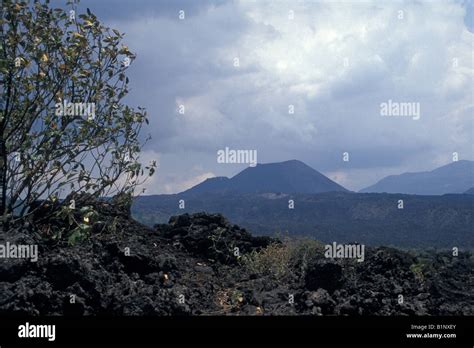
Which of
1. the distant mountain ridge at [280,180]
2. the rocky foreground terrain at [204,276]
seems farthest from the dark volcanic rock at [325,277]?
the distant mountain ridge at [280,180]

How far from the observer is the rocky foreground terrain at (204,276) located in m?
11.9

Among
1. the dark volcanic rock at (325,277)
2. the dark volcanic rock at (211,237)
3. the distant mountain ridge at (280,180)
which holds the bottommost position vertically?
the dark volcanic rock at (325,277)

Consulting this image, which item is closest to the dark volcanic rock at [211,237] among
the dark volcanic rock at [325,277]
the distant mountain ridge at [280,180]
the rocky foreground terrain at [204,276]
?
the rocky foreground terrain at [204,276]

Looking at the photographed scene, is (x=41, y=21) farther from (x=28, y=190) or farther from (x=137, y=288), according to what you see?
(x=137, y=288)

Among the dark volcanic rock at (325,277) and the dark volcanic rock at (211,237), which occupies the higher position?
the dark volcanic rock at (211,237)

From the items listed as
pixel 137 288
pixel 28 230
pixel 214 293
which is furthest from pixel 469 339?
pixel 28 230

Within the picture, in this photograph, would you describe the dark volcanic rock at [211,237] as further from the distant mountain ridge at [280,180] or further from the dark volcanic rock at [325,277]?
the distant mountain ridge at [280,180]

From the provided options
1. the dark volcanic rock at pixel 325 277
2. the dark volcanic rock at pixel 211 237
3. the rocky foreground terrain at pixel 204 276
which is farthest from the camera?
the dark volcanic rock at pixel 211 237

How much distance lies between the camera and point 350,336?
34.3 feet

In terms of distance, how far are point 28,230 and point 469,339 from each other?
894cm

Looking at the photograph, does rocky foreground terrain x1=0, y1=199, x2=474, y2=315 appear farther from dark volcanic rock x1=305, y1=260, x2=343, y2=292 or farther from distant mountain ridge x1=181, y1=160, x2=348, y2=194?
distant mountain ridge x1=181, y1=160, x2=348, y2=194

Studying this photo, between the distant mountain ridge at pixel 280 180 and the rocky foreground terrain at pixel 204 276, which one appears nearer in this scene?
the rocky foreground terrain at pixel 204 276

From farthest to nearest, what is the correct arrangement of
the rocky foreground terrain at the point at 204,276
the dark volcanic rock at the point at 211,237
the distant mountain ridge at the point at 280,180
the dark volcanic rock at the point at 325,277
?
the distant mountain ridge at the point at 280,180 → the dark volcanic rock at the point at 211,237 → the dark volcanic rock at the point at 325,277 → the rocky foreground terrain at the point at 204,276

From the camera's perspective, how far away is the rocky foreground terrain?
11.9 m
